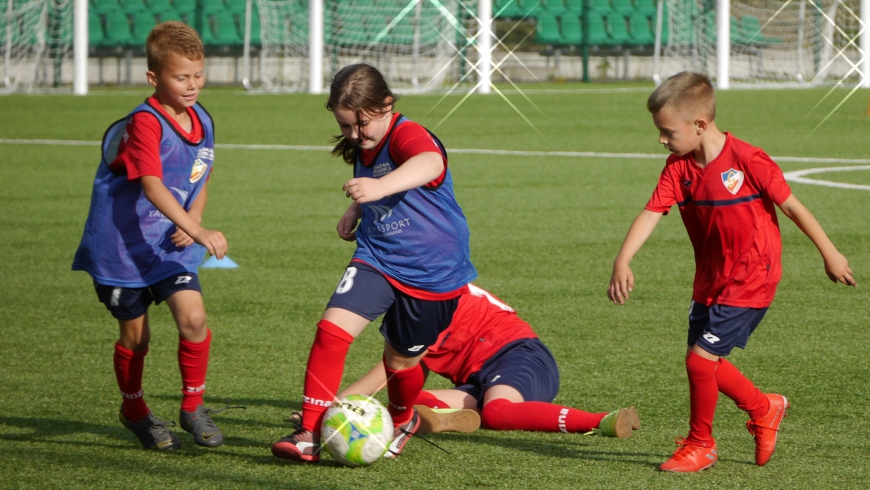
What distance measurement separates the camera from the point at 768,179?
11.3 feet

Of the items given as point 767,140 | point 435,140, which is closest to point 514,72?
point 767,140

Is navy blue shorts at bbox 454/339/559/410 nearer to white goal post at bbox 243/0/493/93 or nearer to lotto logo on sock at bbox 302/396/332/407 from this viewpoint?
lotto logo on sock at bbox 302/396/332/407

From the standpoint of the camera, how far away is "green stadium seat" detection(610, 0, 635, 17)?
28500mm

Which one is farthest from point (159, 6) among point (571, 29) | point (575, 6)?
point (575, 6)

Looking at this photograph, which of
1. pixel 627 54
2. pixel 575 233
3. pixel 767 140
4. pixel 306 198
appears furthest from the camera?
pixel 627 54

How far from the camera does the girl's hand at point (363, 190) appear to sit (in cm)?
315

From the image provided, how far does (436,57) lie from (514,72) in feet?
25.6

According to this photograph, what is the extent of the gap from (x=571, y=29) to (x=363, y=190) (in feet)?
86.2

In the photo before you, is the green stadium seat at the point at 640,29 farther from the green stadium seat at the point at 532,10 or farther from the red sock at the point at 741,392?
→ the red sock at the point at 741,392

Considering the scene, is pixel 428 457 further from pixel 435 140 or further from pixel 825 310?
pixel 825 310

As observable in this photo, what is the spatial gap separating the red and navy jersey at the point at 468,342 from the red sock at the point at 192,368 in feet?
3.28

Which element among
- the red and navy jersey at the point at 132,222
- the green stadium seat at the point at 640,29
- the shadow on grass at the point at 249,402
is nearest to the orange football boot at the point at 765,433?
the shadow on grass at the point at 249,402

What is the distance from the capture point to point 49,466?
3619 millimetres

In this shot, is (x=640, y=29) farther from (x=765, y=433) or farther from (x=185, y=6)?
(x=765, y=433)
